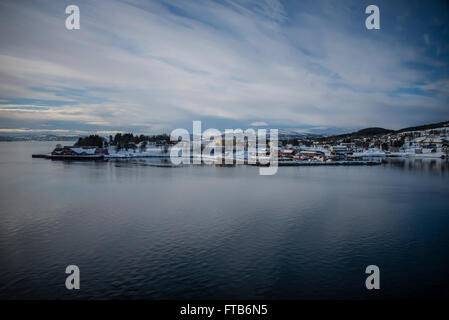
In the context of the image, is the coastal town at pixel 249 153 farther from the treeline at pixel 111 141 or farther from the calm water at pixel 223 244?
the calm water at pixel 223 244

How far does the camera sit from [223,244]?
8102 millimetres

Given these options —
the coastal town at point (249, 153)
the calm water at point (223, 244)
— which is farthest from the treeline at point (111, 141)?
the calm water at point (223, 244)

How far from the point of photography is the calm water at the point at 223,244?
19.4 ft

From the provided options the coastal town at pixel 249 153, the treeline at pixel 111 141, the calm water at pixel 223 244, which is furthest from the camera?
the treeline at pixel 111 141

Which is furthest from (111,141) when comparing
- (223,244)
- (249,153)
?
(223,244)

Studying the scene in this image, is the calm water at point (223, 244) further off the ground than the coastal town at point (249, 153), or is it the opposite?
the coastal town at point (249, 153)

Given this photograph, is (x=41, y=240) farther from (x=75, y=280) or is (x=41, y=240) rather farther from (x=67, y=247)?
(x=75, y=280)

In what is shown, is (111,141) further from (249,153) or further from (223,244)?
(223,244)

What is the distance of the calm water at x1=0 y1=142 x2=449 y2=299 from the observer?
5.91m

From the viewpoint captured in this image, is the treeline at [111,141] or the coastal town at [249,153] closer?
the coastal town at [249,153]

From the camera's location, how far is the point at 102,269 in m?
6.61

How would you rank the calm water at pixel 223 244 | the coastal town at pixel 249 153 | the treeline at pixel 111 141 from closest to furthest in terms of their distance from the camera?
the calm water at pixel 223 244 < the coastal town at pixel 249 153 < the treeline at pixel 111 141

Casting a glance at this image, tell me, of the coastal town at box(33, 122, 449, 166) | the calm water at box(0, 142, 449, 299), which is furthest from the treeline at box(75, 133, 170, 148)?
the calm water at box(0, 142, 449, 299)
